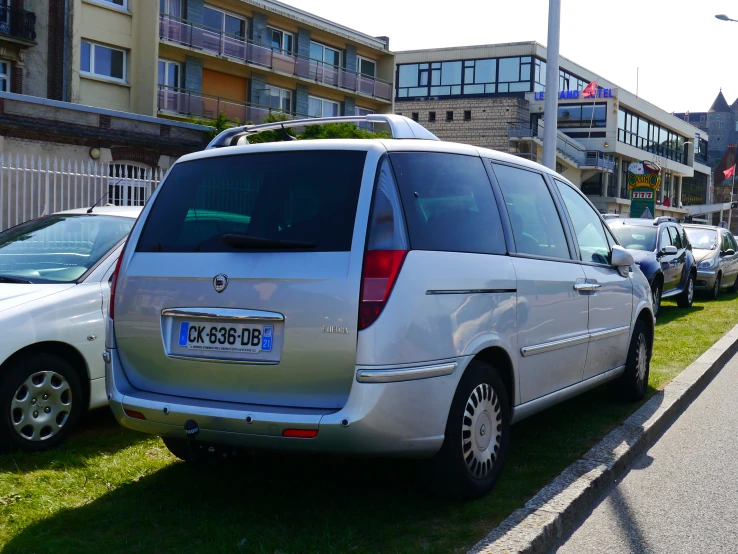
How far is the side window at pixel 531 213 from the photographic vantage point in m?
4.96

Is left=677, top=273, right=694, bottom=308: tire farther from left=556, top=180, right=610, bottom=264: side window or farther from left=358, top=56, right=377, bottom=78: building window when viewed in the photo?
left=358, top=56, right=377, bottom=78: building window

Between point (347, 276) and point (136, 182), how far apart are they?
10.5 meters

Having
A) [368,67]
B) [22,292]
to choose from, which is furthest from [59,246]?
[368,67]

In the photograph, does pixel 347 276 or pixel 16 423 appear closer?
pixel 347 276

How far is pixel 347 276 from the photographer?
3729 millimetres

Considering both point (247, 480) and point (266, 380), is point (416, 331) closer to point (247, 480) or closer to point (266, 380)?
point (266, 380)

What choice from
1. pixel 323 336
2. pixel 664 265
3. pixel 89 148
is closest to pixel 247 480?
pixel 323 336

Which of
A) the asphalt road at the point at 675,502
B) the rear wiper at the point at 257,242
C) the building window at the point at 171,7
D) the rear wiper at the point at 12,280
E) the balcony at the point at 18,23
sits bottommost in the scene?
the asphalt road at the point at 675,502

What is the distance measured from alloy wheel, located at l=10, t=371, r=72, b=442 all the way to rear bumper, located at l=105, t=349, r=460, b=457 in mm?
1288

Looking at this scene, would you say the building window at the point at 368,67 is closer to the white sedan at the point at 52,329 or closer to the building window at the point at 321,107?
the building window at the point at 321,107

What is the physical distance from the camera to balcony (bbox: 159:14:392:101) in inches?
1345

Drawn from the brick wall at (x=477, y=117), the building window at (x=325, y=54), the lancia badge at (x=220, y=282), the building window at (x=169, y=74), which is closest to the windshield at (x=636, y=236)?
the lancia badge at (x=220, y=282)

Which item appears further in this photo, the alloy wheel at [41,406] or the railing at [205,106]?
the railing at [205,106]

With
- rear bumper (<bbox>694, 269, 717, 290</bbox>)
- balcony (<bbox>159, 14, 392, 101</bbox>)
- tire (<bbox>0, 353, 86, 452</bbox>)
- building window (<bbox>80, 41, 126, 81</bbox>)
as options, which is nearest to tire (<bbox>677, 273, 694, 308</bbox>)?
rear bumper (<bbox>694, 269, 717, 290</bbox>)
